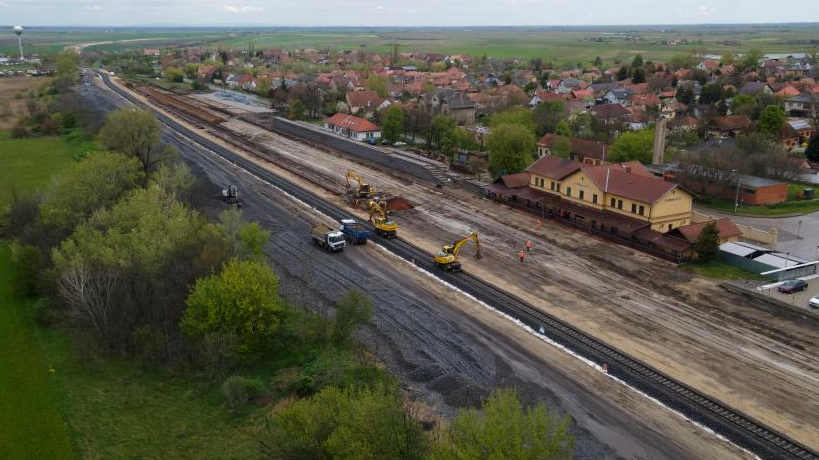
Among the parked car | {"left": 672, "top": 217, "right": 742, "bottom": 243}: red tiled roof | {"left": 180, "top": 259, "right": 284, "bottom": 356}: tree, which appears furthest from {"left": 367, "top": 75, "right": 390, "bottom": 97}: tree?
{"left": 180, "top": 259, "right": 284, "bottom": 356}: tree

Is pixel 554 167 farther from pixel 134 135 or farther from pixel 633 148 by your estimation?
pixel 134 135

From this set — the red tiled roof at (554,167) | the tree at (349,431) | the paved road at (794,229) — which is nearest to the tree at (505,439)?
the tree at (349,431)

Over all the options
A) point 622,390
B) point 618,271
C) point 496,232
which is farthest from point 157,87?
point 622,390

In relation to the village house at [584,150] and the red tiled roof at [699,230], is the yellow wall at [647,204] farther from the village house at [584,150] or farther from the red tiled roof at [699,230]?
the village house at [584,150]

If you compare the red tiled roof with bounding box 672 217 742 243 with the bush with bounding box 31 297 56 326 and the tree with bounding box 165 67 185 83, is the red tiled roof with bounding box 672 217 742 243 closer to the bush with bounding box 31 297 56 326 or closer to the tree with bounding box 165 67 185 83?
the bush with bounding box 31 297 56 326


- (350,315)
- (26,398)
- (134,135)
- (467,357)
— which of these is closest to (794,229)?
(467,357)

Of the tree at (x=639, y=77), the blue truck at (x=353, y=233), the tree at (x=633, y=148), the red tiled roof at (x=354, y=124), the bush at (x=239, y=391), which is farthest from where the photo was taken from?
the tree at (x=639, y=77)

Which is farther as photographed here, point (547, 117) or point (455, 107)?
point (455, 107)
